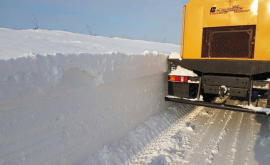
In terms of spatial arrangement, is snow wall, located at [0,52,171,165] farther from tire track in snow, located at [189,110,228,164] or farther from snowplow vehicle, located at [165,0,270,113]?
snowplow vehicle, located at [165,0,270,113]

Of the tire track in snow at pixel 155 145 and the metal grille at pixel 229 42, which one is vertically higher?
the metal grille at pixel 229 42

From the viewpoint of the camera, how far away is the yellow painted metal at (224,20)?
4734 millimetres

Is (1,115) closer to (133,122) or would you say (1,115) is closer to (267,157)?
(133,122)

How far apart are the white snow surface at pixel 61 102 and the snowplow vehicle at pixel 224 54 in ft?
6.16

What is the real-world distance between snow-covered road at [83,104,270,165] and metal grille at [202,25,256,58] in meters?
1.77

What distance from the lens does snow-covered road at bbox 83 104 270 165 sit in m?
3.38

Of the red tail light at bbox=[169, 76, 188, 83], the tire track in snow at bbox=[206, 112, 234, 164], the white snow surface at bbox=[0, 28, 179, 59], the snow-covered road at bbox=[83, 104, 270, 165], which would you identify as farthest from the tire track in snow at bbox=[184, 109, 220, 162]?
the white snow surface at bbox=[0, 28, 179, 59]

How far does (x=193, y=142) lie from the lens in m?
4.09

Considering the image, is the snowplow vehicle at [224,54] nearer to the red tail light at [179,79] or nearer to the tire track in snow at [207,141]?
the red tail light at [179,79]

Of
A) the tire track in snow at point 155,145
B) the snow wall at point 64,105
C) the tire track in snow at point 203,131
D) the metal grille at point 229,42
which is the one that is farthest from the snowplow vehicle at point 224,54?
the snow wall at point 64,105

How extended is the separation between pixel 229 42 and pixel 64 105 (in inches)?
172

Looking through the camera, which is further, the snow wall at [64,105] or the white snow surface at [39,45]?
the white snow surface at [39,45]

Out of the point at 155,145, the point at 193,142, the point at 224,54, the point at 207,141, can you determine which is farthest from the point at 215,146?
the point at 224,54

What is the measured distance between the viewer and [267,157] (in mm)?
3539
